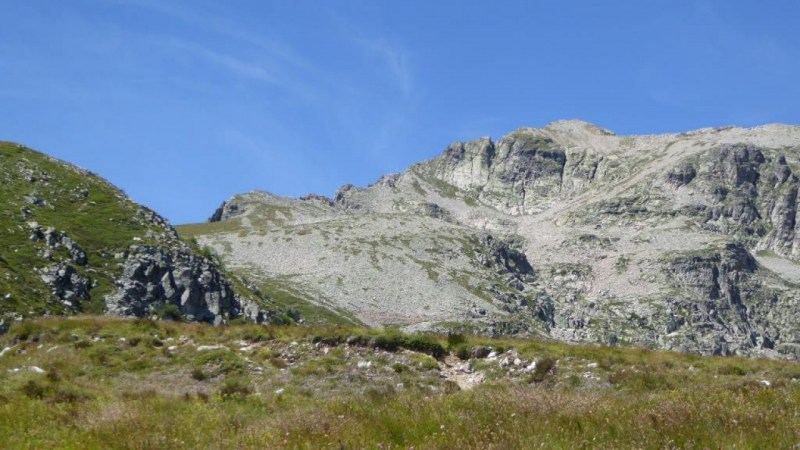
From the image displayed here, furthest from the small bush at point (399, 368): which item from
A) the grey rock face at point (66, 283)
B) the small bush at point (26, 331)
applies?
the grey rock face at point (66, 283)

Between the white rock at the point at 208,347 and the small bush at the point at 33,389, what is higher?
the white rock at the point at 208,347

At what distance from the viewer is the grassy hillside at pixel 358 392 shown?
9.84 metres

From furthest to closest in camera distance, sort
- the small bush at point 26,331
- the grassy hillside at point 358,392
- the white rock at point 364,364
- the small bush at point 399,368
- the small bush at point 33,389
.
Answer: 1. the small bush at point 26,331
2. the white rock at point 364,364
3. the small bush at point 399,368
4. the small bush at point 33,389
5. the grassy hillside at point 358,392

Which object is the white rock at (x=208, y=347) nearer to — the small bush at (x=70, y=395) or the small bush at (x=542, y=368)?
the small bush at (x=70, y=395)

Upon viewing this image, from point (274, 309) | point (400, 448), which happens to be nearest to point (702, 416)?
point (400, 448)

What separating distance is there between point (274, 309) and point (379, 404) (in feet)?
335

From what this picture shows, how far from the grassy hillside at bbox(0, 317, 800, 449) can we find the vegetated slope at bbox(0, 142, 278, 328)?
A: 29573 millimetres

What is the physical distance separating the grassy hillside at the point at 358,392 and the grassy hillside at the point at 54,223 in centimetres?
3282

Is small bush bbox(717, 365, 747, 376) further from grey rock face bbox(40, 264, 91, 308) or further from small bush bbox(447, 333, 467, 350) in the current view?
grey rock face bbox(40, 264, 91, 308)

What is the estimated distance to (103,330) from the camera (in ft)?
87.7

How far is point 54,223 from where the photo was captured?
3095 inches

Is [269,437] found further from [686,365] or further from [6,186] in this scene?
[6,186]

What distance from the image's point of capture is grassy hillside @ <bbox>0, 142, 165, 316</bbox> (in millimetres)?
58628

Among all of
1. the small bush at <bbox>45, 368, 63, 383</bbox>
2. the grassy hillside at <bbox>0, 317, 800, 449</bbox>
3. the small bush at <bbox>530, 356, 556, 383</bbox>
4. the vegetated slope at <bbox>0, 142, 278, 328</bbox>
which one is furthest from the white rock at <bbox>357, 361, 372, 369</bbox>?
the vegetated slope at <bbox>0, 142, 278, 328</bbox>
